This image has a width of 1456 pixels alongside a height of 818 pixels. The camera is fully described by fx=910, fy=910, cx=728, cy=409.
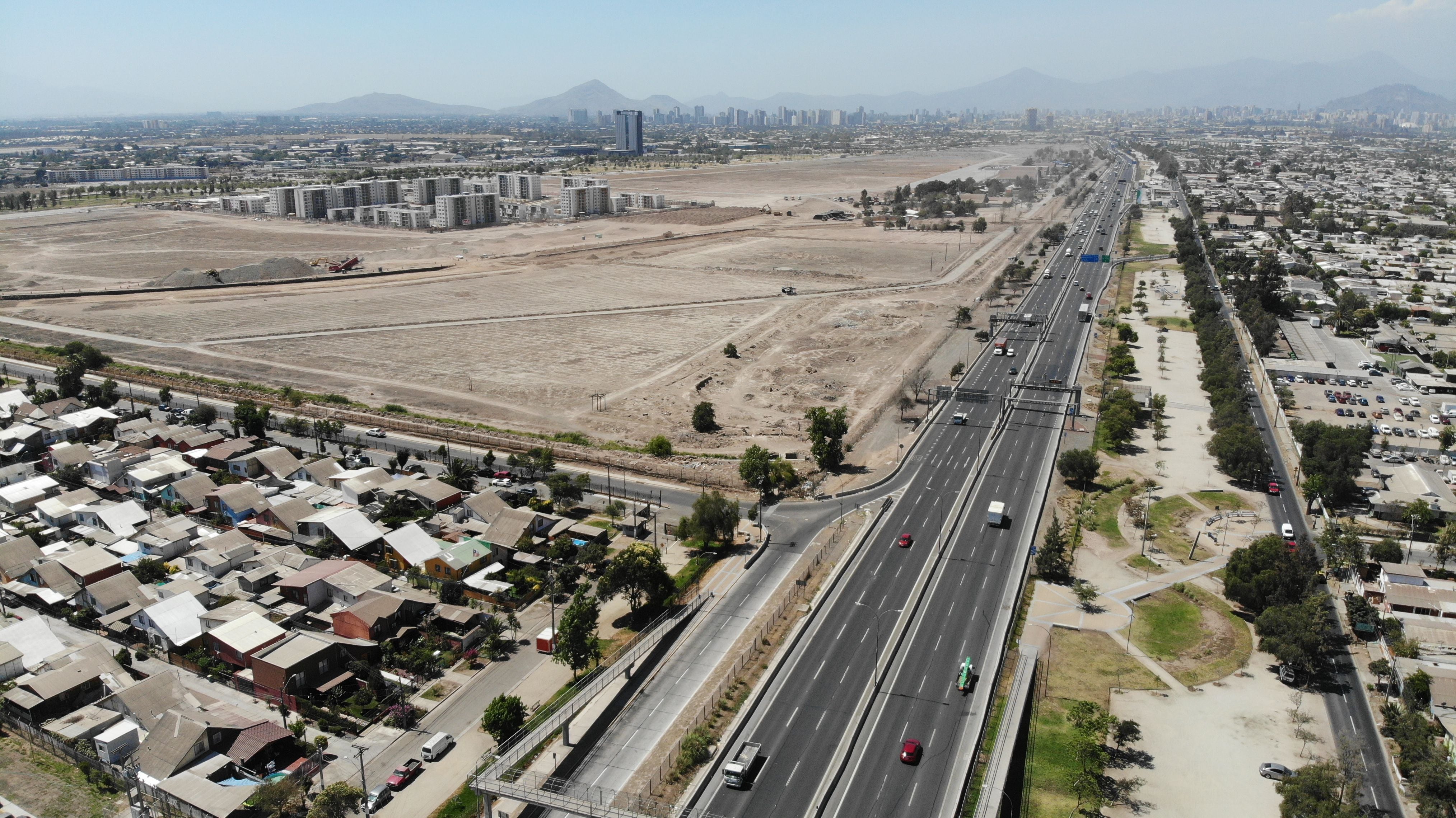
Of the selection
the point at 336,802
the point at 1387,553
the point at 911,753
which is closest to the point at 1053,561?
the point at 1387,553

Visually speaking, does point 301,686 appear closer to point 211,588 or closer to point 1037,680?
point 211,588

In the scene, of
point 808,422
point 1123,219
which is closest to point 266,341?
point 808,422

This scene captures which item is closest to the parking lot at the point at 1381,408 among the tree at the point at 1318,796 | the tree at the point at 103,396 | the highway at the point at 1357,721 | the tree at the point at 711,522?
the highway at the point at 1357,721

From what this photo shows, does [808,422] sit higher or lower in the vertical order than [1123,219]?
lower

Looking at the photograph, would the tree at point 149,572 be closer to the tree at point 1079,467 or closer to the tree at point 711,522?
the tree at point 711,522

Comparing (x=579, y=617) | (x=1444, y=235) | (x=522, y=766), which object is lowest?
(x=522, y=766)

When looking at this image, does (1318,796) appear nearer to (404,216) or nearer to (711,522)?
(711,522)
